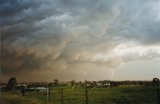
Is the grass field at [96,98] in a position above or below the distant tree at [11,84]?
below

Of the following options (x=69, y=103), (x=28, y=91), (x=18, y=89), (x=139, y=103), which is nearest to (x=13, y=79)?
(x=18, y=89)

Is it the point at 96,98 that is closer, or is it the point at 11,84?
the point at 96,98

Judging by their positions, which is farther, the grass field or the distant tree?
the distant tree

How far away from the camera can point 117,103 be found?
36.9 metres

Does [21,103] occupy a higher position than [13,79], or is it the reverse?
[13,79]

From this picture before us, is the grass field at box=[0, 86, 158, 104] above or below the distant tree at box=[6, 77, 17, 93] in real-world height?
below

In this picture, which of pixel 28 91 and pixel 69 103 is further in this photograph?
Result: pixel 28 91

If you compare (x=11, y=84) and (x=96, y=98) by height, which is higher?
(x=11, y=84)

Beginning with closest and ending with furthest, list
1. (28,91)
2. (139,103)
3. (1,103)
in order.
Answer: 1. (1,103)
2. (139,103)
3. (28,91)

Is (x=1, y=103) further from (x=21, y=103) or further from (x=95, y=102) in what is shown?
(x=95, y=102)

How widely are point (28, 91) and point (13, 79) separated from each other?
923 cm

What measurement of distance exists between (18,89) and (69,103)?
28.7 m

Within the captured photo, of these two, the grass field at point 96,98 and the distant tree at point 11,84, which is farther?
the distant tree at point 11,84

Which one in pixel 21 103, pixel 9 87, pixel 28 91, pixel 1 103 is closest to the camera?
pixel 1 103
